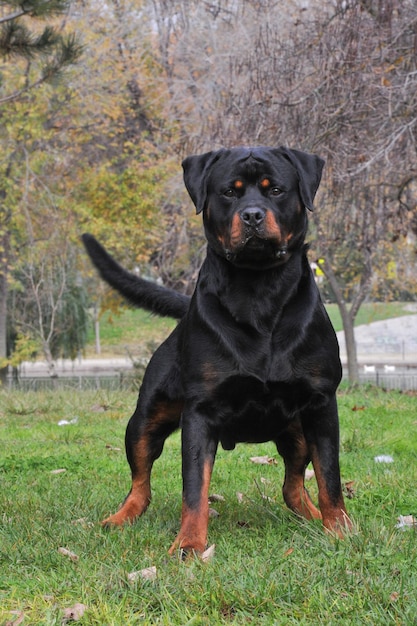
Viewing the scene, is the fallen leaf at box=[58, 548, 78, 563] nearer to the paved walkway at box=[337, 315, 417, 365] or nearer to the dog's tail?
the dog's tail

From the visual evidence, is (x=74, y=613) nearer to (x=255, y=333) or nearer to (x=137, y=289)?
(x=255, y=333)

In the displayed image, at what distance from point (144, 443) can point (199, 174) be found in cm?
138

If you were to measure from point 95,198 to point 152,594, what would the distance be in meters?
22.6

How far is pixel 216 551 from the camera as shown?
131 inches

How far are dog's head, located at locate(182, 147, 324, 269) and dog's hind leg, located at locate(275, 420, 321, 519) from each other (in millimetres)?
947

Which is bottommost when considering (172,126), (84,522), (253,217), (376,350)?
(376,350)

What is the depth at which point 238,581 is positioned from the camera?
2768 millimetres

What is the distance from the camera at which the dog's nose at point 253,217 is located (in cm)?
332

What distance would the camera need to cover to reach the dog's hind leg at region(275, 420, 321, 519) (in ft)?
12.9

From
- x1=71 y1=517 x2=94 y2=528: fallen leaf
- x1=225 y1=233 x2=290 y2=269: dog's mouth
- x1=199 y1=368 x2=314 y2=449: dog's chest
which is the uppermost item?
x1=225 y1=233 x2=290 y2=269: dog's mouth

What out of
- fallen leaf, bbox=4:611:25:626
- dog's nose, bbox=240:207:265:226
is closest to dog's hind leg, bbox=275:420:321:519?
dog's nose, bbox=240:207:265:226

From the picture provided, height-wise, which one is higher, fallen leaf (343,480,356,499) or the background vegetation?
the background vegetation

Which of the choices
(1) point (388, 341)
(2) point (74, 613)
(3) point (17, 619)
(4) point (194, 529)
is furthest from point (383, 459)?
(1) point (388, 341)

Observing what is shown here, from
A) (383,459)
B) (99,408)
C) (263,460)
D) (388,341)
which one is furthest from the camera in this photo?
(388,341)
